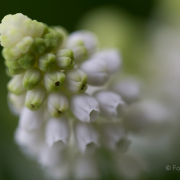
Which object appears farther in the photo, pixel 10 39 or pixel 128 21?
pixel 128 21

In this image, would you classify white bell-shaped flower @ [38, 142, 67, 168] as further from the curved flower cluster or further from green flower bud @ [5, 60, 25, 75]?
green flower bud @ [5, 60, 25, 75]

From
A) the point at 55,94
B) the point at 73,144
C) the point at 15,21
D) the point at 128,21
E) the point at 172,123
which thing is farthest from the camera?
the point at 128,21

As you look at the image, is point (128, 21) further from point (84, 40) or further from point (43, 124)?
point (43, 124)

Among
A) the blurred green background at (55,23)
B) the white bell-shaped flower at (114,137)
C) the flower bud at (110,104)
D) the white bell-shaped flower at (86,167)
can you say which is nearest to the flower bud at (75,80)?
the flower bud at (110,104)

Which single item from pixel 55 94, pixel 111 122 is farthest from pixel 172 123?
pixel 55 94

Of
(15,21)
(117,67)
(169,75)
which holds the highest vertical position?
(15,21)

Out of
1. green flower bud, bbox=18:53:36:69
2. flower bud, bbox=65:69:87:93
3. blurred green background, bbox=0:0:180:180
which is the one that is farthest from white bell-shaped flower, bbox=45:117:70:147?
blurred green background, bbox=0:0:180:180

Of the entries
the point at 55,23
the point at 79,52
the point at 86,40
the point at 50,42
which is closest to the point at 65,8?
the point at 55,23
